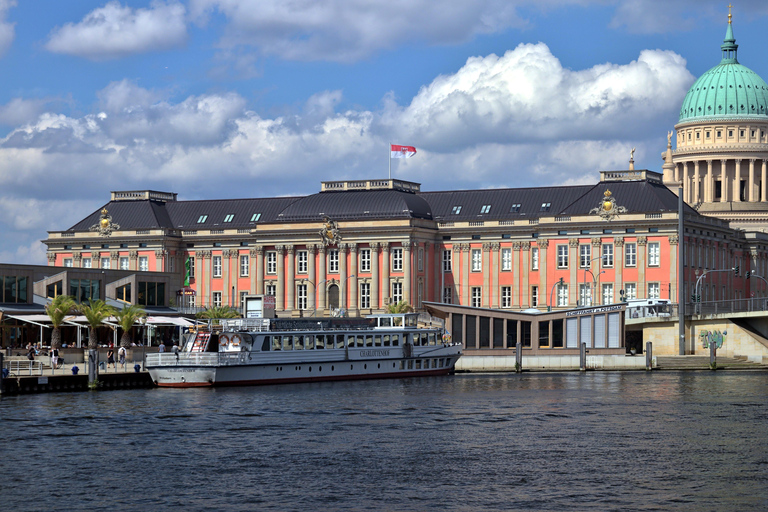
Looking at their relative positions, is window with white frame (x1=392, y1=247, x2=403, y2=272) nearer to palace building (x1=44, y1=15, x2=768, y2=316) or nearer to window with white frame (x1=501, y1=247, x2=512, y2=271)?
palace building (x1=44, y1=15, x2=768, y2=316)

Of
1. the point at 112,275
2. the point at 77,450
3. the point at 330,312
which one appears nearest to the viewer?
the point at 77,450

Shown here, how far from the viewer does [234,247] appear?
194500mm

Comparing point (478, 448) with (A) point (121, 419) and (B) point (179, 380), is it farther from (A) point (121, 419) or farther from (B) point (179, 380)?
(B) point (179, 380)

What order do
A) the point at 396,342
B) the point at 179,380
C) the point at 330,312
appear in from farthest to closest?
the point at 330,312 < the point at 396,342 < the point at 179,380

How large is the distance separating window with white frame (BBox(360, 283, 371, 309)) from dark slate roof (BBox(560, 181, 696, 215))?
2744 cm

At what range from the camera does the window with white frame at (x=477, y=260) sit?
7234 inches

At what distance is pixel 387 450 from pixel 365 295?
11716 cm

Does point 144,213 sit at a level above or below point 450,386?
above

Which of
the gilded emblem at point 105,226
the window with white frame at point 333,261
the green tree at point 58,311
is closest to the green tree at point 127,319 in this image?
the green tree at point 58,311

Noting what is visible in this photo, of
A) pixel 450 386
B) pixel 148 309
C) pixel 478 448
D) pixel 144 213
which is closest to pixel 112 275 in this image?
pixel 148 309

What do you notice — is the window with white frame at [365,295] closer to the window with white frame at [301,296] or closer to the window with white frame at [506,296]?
the window with white frame at [301,296]

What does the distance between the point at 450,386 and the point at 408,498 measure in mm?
51006

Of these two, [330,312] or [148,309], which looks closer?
[148,309]

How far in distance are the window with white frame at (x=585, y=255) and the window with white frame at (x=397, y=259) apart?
23576mm
